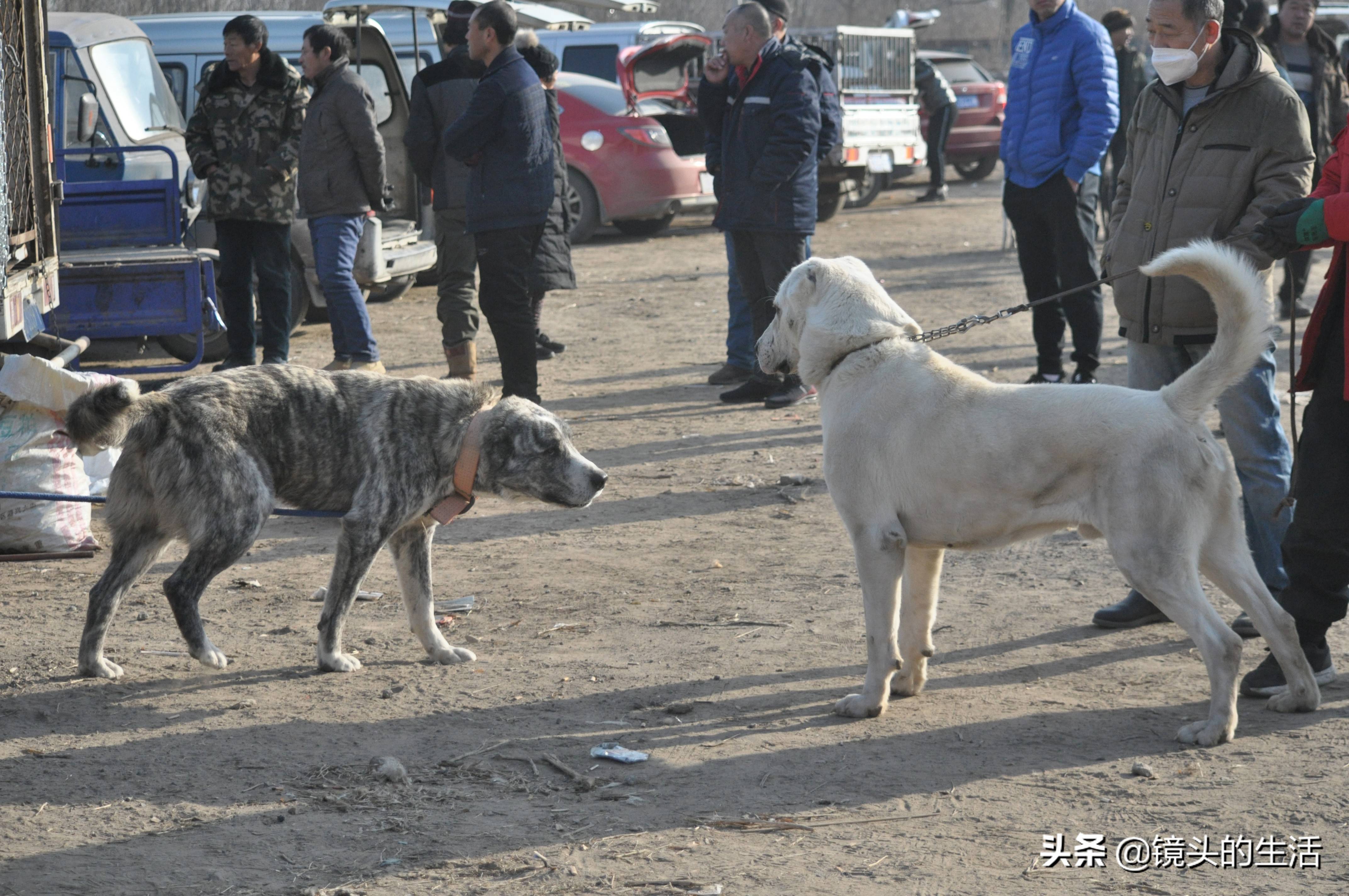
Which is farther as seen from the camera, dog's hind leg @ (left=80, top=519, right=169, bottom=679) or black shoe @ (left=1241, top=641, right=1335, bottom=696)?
dog's hind leg @ (left=80, top=519, right=169, bottom=679)

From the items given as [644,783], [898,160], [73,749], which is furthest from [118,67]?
[898,160]

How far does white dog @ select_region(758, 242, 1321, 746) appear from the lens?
3.70 metres

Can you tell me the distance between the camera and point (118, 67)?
32.5 feet

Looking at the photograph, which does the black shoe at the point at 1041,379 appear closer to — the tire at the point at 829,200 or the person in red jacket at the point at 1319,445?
the person in red jacket at the point at 1319,445

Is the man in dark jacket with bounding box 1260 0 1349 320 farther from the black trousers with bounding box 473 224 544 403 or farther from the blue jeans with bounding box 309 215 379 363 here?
the blue jeans with bounding box 309 215 379 363

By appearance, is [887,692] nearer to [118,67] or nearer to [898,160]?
[118,67]

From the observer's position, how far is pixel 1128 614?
4.81 meters

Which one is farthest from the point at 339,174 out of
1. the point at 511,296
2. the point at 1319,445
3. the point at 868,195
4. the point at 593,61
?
the point at 868,195

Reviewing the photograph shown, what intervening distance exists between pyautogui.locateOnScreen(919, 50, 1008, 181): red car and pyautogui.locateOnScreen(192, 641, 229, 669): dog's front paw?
62.7 feet

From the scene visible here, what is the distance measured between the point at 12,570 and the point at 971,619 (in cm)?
392

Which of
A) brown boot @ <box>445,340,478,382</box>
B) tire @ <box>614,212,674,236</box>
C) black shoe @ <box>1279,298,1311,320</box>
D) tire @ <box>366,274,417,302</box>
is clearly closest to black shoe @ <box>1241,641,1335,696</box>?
brown boot @ <box>445,340,478,382</box>

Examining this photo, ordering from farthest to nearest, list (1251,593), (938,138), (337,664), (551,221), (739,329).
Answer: (938,138) < (739,329) < (551,221) < (337,664) < (1251,593)

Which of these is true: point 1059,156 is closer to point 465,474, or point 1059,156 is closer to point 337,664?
point 465,474

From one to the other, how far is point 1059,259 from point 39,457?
5.75m
